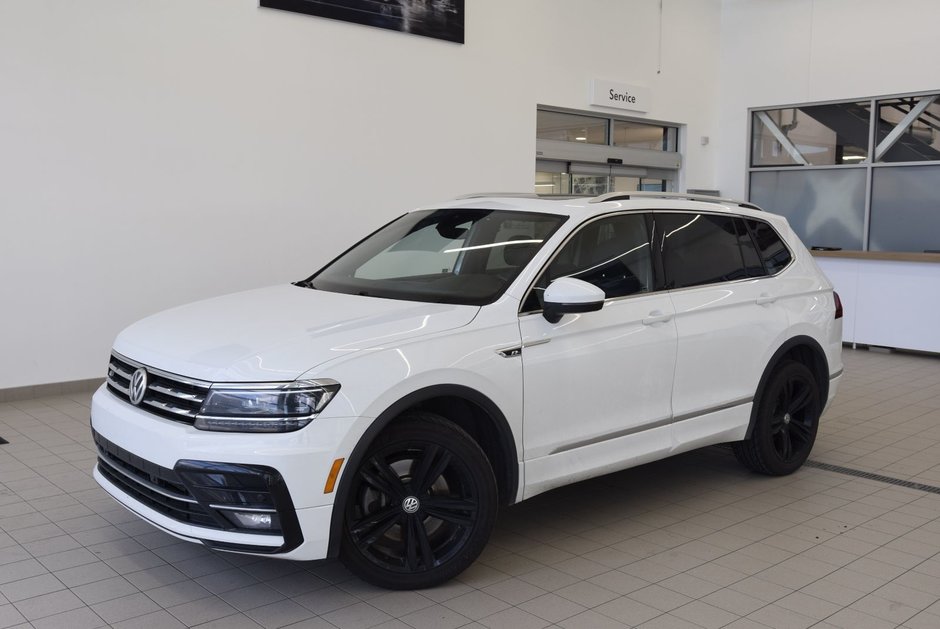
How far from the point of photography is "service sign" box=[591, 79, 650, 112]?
10.7m

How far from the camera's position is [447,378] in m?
3.31

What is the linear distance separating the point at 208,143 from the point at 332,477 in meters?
5.21

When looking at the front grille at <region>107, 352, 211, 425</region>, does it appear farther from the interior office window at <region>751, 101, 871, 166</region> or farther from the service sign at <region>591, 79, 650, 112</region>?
the interior office window at <region>751, 101, 871, 166</region>

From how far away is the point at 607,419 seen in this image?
390cm

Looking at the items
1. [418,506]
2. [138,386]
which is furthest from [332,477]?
[138,386]

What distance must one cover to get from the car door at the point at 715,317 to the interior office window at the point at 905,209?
6555 millimetres

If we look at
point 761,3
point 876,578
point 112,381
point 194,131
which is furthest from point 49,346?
point 761,3

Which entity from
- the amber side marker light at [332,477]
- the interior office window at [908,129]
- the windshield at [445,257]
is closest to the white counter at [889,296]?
the interior office window at [908,129]

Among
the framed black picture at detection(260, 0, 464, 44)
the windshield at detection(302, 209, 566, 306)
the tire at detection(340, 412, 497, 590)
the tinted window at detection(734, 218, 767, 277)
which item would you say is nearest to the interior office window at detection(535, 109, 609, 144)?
the framed black picture at detection(260, 0, 464, 44)

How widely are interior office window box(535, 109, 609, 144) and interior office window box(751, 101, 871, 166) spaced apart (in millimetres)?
2408

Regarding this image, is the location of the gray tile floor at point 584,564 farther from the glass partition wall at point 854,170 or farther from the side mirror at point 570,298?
the glass partition wall at point 854,170

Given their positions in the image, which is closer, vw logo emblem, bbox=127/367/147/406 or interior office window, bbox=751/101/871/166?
vw logo emblem, bbox=127/367/147/406

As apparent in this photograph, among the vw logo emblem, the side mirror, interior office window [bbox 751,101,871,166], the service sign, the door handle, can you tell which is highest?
the service sign

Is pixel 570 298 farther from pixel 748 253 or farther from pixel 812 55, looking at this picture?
pixel 812 55
